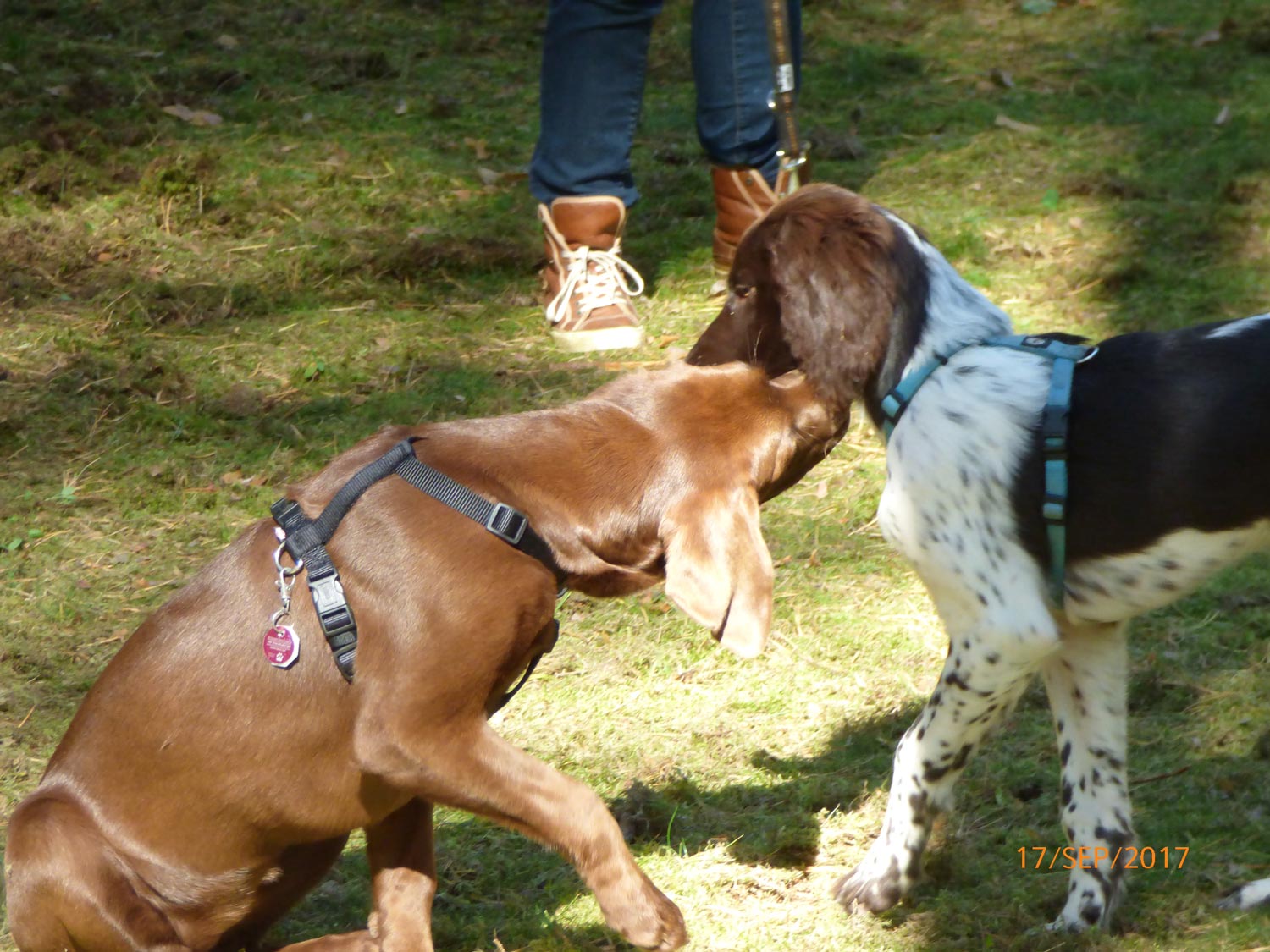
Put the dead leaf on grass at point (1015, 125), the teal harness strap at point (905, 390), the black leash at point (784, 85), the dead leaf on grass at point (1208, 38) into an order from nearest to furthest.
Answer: the teal harness strap at point (905, 390), the black leash at point (784, 85), the dead leaf on grass at point (1015, 125), the dead leaf on grass at point (1208, 38)

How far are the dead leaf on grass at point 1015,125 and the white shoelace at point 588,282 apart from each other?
102 inches

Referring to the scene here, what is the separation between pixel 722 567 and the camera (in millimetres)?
2830

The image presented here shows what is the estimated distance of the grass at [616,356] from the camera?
349cm

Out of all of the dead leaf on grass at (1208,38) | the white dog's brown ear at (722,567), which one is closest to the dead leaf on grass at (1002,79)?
the dead leaf on grass at (1208,38)

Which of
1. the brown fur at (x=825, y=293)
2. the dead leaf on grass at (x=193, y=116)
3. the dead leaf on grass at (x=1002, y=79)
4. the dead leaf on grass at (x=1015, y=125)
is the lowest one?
the dead leaf on grass at (x=1015, y=125)

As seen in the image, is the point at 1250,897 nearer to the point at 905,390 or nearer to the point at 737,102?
the point at 905,390

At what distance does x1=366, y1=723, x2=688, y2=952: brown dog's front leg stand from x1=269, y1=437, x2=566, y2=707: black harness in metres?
0.25

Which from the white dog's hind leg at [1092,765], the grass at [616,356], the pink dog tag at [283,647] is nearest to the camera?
the pink dog tag at [283,647]

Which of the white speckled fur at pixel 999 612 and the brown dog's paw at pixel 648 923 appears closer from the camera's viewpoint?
the brown dog's paw at pixel 648 923

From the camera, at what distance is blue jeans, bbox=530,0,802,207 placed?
5594 mm

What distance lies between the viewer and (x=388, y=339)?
19.5 feet

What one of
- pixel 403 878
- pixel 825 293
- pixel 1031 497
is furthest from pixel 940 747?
pixel 403 878

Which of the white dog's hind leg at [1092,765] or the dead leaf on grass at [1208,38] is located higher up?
the dead leaf on grass at [1208,38]
